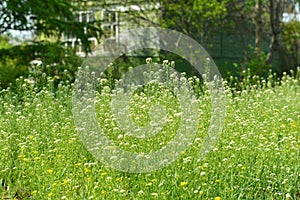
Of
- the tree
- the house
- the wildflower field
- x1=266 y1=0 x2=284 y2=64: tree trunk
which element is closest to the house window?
the house

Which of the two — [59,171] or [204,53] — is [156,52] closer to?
[204,53]

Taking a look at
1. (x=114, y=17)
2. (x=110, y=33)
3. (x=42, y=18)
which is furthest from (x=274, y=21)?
(x=42, y=18)

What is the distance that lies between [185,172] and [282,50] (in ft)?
48.5

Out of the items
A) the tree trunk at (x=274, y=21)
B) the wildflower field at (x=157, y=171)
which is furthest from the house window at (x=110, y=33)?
the wildflower field at (x=157, y=171)

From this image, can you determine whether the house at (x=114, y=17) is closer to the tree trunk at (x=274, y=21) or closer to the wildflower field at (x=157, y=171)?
the tree trunk at (x=274, y=21)

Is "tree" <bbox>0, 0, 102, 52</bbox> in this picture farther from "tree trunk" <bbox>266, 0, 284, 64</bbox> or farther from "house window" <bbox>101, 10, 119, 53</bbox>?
"tree trunk" <bbox>266, 0, 284, 64</bbox>

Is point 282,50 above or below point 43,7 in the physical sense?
below

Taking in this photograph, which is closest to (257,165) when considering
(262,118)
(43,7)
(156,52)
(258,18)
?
(262,118)

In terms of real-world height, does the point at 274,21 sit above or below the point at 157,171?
above

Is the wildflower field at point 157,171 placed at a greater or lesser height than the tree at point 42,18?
lesser

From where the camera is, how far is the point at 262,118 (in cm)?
641

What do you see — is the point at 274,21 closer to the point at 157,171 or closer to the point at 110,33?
the point at 110,33

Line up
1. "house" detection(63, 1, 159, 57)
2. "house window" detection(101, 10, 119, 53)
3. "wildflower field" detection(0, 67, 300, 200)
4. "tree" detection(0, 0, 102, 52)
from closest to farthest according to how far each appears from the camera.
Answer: "wildflower field" detection(0, 67, 300, 200) < "tree" detection(0, 0, 102, 52) < "house" detection(63, 1, 159, 57) < "house window" detection(101, 10, 119, 53)

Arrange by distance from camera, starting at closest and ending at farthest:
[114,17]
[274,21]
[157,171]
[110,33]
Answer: [157,171]
[274,21]
[114,17]
[110,33]
